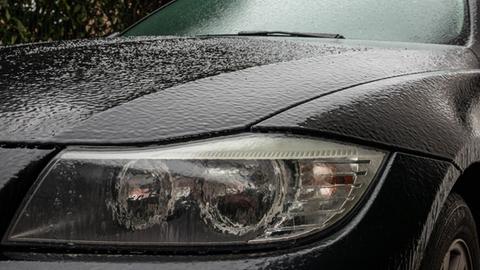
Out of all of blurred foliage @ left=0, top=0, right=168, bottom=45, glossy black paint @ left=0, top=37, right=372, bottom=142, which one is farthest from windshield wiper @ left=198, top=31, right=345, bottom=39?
blurred foliage @ left=0, top=0, right=168, bottom=45

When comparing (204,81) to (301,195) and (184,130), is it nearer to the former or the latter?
(184,130)

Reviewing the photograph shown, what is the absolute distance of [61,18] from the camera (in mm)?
6051

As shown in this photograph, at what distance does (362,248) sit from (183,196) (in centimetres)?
37

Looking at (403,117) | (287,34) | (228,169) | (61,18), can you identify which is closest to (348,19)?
(287,34)

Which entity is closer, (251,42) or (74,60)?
(74,60)

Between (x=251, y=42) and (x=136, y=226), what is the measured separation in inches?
43.8

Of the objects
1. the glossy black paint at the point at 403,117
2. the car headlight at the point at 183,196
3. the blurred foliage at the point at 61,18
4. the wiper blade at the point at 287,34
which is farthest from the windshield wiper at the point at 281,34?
the blurred foliage at the point at 61,18

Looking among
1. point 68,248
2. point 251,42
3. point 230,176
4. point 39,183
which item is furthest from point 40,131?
point 251,42

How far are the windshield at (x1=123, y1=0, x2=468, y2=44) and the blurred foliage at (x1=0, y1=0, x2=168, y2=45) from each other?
2673mm

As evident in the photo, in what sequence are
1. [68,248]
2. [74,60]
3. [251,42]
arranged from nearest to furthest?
Result: 1. [68,248]
2. [74,60]
3. [251,42]

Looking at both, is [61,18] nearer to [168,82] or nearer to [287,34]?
[287,34]

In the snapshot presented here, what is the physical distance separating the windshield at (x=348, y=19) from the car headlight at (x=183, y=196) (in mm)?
1405

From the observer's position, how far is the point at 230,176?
1.52 m

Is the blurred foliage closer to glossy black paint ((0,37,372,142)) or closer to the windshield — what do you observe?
the windshield
